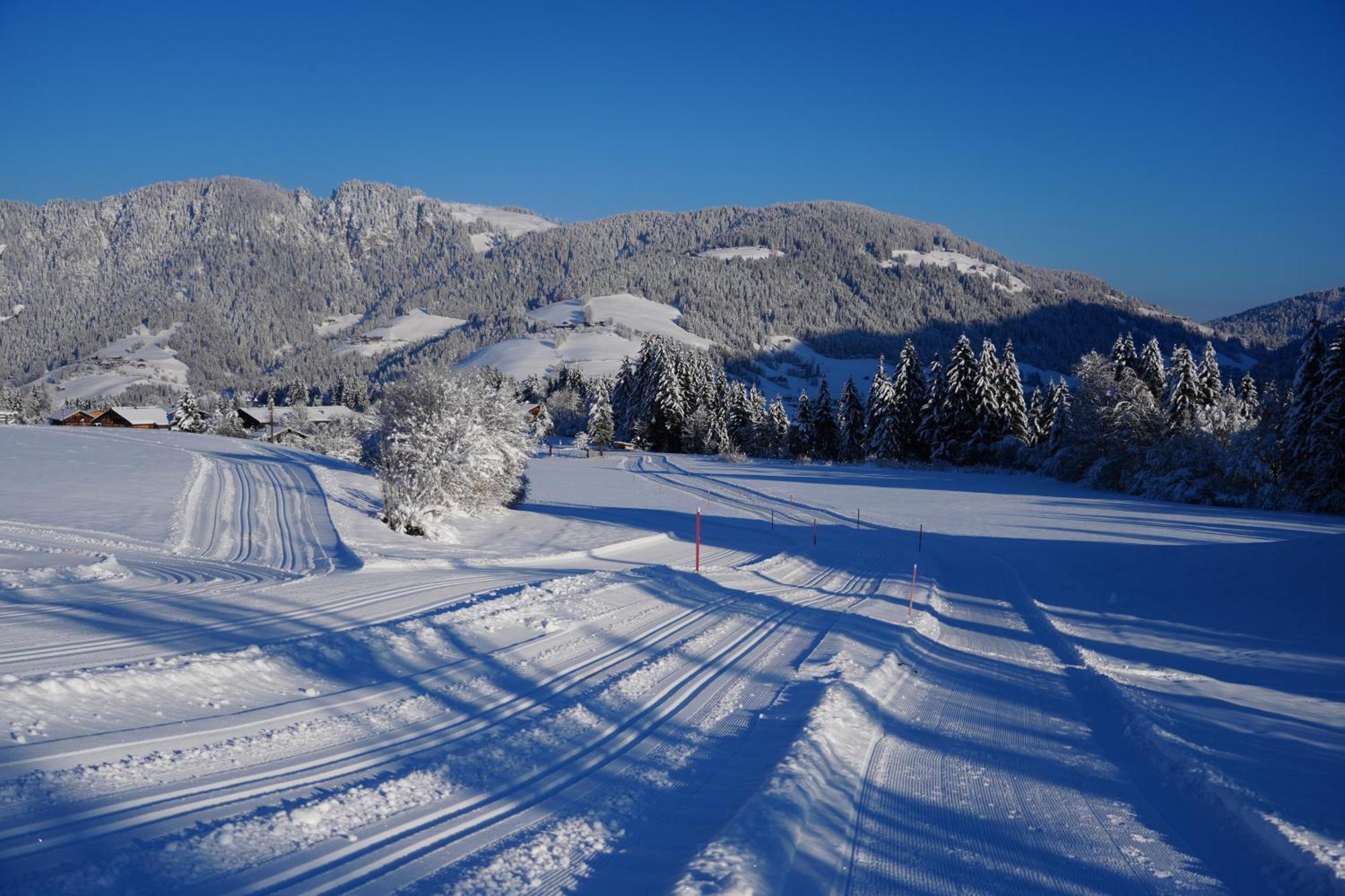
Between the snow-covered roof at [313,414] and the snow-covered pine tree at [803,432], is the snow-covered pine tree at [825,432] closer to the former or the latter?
the snow-covered pine tree at [803,432]

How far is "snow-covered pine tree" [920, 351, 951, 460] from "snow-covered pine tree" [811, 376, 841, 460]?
11996mm

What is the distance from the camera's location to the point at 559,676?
8.39 meters

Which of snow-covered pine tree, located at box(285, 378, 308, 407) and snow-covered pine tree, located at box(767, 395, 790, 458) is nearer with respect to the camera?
snow-covered pine tree, located at box(767, 395, 790, 458)

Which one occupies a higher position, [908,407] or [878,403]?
[878,403]

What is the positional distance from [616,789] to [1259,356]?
10212 inches

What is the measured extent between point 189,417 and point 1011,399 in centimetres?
9281

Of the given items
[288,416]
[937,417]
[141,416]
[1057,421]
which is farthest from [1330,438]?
[141,416]

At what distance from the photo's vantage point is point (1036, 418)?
64.9m

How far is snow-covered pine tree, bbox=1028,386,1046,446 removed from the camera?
61.9 m

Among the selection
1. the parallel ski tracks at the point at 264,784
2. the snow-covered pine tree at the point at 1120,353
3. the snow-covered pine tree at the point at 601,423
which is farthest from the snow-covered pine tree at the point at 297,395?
the parallel ski tracks at the point at 264,784

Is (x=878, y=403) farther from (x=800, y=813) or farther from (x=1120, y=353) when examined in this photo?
(x=800, y=813)

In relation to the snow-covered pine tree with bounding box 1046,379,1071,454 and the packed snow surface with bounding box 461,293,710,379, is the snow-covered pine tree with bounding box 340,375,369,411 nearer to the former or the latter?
the packed snow surface with bounding box 461,293,710,379

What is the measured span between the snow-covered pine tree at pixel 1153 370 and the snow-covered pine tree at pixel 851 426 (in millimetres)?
23025

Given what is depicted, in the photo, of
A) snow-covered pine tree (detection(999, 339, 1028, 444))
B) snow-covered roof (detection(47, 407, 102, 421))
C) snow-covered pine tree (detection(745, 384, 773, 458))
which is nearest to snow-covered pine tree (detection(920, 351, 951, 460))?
snow-covered pine tree (detection(999, 339, 1028, 444))
